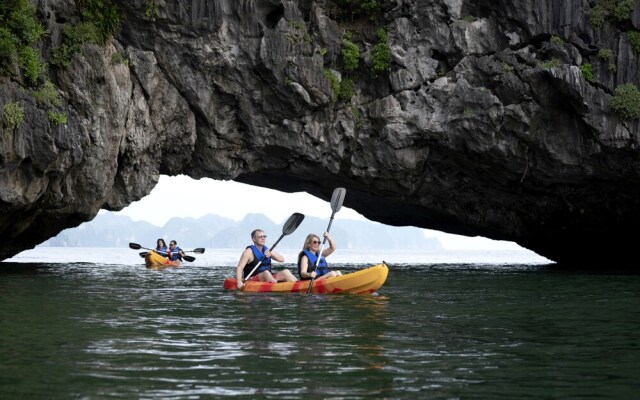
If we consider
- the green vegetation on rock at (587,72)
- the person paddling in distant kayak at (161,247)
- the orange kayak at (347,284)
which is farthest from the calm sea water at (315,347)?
the person paddling in distant kayak at (161,247)

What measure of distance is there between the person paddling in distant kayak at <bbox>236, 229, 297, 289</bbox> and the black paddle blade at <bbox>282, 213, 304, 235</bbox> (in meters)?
1.51

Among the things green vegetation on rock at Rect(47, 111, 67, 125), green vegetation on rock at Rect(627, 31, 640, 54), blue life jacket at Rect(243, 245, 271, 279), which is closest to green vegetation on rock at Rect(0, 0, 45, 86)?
green vegetation on rock at Rect(47, 111, 67, 125)

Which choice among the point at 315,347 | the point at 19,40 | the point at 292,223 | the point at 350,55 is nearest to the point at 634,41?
the point at 350,55

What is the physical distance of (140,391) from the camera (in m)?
5.83

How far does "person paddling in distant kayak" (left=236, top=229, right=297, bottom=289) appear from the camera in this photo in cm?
1585

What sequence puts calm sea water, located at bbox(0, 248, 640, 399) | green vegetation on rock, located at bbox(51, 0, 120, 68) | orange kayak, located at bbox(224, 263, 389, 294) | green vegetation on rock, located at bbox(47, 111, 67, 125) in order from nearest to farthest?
calm sea water, located at bbox(0, 248, 640, 399) < orange kayak, located at bbox(224, 263, 389, 294) < green vegetation on rock, located at bbox(47, 111, 67, 125) < green vegetation on rock, located at bbox(51, 0, 120, 68)

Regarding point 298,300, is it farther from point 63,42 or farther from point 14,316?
point 63,42

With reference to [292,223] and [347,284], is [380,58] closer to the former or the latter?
[292,223]

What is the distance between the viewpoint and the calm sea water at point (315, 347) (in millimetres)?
6047

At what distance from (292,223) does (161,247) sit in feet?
45.8

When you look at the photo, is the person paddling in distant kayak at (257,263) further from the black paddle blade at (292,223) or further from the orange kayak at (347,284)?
the black paddle blade at (292,223)

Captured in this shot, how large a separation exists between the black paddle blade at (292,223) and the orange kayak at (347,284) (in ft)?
8.04

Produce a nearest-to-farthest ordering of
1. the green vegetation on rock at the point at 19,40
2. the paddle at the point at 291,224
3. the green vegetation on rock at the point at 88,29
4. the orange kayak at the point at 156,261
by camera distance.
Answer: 1. the paddle at the point at 291,224
2. the green vegetation on rock at the point at 19,40
3. the green vegetation on rock at the point at 88,29
4. the orange kayak at the point at 156,261

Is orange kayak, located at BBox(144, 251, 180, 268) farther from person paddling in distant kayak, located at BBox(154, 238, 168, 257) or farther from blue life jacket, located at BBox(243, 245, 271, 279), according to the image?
blue life jacket, located at BBox(243, 245, 271, 279)
